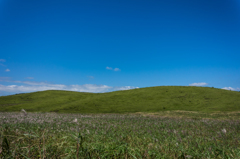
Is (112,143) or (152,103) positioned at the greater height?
(112,143)

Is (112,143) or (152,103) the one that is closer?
(112,143)

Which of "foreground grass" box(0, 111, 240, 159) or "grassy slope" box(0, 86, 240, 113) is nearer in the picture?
"foreground grass" box(0, 111, 240, 159)

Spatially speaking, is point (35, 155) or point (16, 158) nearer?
point (16, 158)

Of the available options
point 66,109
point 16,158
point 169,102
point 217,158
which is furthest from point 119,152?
point 169,102

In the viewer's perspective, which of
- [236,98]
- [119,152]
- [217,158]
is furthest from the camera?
[236,98]

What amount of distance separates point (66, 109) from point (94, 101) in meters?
12.4

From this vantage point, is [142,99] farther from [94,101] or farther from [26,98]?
[26,98]

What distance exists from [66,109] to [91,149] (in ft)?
163

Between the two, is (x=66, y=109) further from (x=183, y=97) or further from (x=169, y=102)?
(x=183, y=97)

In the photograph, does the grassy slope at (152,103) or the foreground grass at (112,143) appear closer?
the foreground grass at (112,143)

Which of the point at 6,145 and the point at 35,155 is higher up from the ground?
the point at 6,145

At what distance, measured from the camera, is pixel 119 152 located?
300 cm

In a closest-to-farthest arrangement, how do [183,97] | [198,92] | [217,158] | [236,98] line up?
[217,158], [236,98], [183,97], [198,92]

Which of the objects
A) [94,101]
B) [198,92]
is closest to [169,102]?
[198,92]
